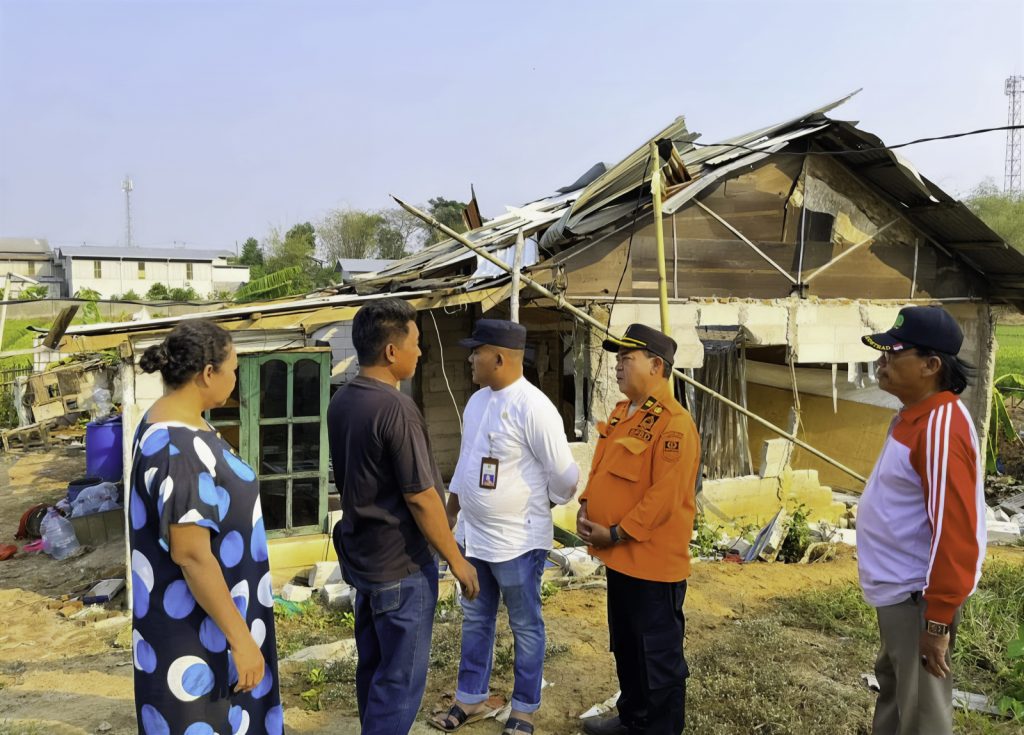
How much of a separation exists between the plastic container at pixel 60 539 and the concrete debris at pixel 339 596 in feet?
13.3

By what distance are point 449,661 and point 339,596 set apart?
1842 millimetres

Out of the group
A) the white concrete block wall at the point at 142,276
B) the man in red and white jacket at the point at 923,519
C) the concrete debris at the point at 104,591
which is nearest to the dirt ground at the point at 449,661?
the concrete debris at the point at 104,591

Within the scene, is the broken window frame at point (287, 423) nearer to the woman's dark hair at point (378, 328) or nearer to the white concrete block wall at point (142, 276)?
the woman's dark hair at point (378, 328)

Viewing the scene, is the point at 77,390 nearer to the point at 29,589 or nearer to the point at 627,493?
the point at 29,589

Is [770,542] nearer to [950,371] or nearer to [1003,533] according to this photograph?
[1003,533]

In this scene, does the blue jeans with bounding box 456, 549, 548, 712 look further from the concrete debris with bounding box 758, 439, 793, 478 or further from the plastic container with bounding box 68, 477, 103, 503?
the plastic container with bounding box 68, 477, 103, 503

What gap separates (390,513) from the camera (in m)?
2.70

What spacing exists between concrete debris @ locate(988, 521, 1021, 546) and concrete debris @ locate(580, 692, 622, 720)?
20.6ft

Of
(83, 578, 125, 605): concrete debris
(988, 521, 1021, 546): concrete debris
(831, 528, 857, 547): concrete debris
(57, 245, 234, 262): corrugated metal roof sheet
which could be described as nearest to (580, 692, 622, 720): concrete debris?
(831, 528, 857, 547): concrete debris

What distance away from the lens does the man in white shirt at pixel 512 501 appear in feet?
10.6

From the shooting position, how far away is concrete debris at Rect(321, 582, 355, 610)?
5.66 m

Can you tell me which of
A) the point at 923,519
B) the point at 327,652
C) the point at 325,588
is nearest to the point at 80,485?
the point at 325,588

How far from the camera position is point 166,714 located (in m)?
2.29

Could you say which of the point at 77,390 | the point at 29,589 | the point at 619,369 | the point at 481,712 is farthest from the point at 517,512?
the point at 77,390
